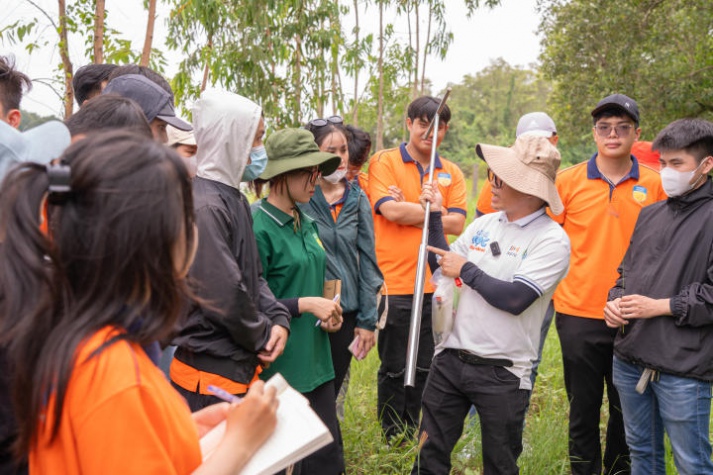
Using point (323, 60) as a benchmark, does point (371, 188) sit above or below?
below

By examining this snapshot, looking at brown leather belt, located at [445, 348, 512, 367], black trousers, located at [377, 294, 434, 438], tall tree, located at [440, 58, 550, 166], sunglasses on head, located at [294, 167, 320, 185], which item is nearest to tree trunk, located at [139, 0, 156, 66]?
sunglasses on head, located at [294, 167, 320, 185]

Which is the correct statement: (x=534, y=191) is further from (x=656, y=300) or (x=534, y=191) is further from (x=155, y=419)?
(x=155, y=419)

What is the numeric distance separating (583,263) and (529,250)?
950 millimetres

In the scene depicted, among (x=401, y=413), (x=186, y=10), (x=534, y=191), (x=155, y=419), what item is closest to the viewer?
(x=155, y=419)

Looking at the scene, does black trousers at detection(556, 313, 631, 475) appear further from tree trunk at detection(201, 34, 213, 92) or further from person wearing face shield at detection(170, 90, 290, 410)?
tree trunk at detection(201, 34, 213, 92)

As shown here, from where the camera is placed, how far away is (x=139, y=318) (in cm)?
128

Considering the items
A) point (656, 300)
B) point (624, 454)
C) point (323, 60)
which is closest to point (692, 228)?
point (656, 300)

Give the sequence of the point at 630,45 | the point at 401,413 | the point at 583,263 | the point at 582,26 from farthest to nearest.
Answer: the point at 582,26
the point at 630,45
the point at 401,413
the point at 583,263

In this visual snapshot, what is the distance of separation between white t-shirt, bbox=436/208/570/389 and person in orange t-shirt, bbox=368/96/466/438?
50.6 inches

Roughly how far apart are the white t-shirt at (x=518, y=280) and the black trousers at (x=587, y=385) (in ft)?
2.53

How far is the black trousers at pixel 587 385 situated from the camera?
3.63 m

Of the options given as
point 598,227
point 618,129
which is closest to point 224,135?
point 598,227

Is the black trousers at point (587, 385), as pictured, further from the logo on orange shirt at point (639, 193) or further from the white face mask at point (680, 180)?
the white face mask at point (680, 180)

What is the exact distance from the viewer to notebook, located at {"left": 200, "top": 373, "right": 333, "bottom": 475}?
1.41m
